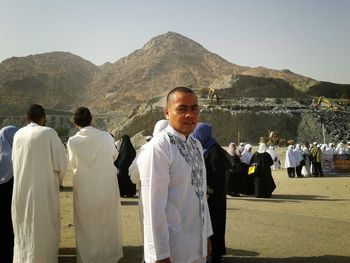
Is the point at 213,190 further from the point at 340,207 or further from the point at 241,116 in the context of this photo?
the point at 241,116

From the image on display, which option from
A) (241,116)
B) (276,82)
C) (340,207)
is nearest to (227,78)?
(276,82)

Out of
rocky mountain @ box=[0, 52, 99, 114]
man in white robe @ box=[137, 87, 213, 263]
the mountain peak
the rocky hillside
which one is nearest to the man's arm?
man in white robe @ box=[137, 87, 213, 263]

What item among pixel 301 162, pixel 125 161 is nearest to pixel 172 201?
pixel 125 161

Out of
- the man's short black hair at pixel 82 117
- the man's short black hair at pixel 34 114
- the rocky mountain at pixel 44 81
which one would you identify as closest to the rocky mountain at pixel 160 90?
the rocky mountain at pixel 44 81

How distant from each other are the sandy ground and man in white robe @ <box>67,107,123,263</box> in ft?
1.63

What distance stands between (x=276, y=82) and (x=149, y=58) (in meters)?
71.5

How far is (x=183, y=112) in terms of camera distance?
260cm

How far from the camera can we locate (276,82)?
64.4 meters

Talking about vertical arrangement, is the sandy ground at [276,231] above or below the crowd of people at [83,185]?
below

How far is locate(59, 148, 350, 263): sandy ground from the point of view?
201 inches

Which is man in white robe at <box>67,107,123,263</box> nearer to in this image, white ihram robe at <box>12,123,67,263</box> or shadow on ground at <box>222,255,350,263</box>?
white ihram robe at <box>12,123,67,263</box>

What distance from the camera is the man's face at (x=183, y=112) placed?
102 inches

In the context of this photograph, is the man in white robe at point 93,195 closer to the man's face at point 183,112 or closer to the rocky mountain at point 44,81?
the man's face at point 183,112

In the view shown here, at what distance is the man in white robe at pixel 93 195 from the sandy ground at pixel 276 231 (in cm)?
50
